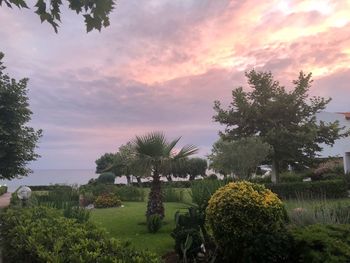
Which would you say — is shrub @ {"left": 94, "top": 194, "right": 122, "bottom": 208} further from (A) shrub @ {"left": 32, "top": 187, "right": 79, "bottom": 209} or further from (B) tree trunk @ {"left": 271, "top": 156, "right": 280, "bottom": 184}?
(B) tree trunk @ {"left": 271, "top": 156, "right": 280, "bottom": 184}

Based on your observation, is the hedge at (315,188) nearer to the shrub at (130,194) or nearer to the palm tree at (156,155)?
the shrub at (130,194)

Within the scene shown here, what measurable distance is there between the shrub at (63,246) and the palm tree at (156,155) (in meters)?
5.93

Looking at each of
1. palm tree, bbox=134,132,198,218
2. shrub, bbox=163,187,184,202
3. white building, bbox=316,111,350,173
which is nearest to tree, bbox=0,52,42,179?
shrub, bbox=163,187,184,202

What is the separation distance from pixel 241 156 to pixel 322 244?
1877cm

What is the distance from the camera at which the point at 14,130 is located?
22.3 m

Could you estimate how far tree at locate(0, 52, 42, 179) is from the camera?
72.5 feet

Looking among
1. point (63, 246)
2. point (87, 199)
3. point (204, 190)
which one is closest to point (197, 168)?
point (87, 199)

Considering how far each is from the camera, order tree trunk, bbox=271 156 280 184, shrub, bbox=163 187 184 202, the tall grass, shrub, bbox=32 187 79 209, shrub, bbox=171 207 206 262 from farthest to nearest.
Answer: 1. tree trunk, bbox=271 156 280 184
2. shrub, bbox=163 187 184 202
3. shrub, bbox=32 187 79 209
4. the tall grass
5. shrub, bbox=171 207 206 262

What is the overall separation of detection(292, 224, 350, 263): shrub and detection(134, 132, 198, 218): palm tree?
643 centimetres

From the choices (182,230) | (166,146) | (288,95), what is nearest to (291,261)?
(182,230)

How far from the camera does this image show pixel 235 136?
30.0 m

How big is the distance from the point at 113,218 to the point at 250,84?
62.0ft

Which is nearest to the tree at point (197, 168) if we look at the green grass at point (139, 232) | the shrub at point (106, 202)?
the shrub at point (106, 202)

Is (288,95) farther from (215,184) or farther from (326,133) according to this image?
(215,184)
